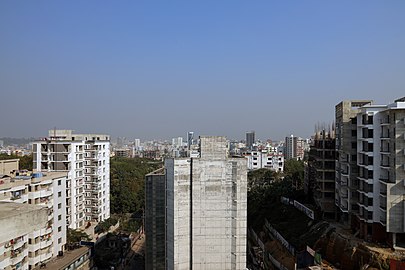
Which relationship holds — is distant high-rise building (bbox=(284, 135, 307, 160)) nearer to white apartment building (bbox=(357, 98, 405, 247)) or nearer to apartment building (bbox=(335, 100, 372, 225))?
apartment building (bbox=(335, 100, 372, 225))

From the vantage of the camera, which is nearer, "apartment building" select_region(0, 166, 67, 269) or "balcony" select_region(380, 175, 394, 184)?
"apartment building" select_region(0, 166, 67, 269)

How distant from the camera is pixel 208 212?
30.6 ft

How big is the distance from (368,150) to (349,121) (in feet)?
7.23

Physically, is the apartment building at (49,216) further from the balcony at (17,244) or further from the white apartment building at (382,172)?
the white apartment building at (382,172)

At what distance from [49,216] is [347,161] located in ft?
42.4

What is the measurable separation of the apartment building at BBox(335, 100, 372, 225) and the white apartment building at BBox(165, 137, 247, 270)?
833cm

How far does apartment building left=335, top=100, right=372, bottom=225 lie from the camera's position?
1569 cm

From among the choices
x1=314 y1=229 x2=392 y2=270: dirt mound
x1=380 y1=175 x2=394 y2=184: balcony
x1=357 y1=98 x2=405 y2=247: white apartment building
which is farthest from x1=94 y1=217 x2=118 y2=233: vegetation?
x1=380 y1=175 x2=394 y2=184: balcony

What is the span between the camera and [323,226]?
16766 mm

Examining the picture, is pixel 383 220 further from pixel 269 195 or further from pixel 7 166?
pixel 7 166

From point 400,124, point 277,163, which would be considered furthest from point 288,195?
point 277,163

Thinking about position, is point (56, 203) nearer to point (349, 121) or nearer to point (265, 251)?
point (265, 251)

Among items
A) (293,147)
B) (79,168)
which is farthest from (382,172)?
(293,147)

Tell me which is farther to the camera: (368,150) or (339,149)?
(339,149)
